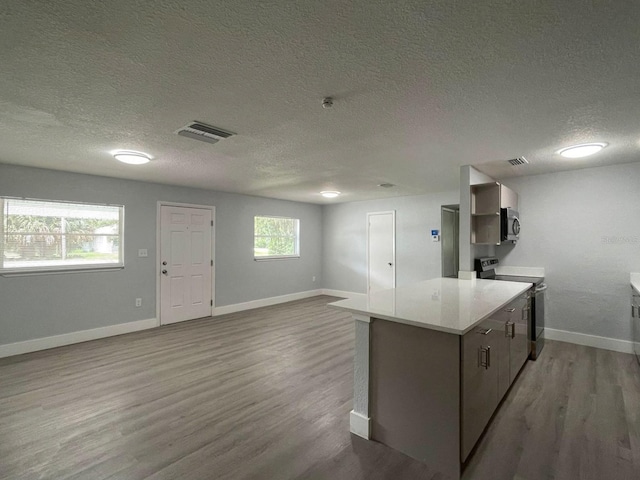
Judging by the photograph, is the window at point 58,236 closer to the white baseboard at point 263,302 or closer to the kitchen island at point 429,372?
the white baseboard at point 263,302

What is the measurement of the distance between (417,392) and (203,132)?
8.68 ft

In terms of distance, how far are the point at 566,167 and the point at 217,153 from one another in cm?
432

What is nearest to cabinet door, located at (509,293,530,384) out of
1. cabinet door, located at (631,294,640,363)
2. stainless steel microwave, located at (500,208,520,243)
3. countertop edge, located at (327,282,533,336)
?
countertop edge, located at (327,282,533,336)

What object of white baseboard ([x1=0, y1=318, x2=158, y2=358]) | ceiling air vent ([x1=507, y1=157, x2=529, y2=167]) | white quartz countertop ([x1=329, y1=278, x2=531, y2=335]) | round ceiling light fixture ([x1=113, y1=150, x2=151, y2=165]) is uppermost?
ceiling air vent ([x1=507, y1=157, x2=529, y2=167])

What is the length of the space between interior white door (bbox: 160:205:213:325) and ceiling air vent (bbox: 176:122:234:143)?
9.44ft

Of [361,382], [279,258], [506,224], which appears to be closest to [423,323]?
[361,382]

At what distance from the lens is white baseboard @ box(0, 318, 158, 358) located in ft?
12.9

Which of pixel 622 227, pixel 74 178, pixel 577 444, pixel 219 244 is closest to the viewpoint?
pixel 577 444

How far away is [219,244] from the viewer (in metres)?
6.11

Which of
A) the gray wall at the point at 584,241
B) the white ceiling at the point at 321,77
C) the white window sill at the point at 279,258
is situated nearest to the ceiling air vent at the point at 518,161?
the white ceiling at the point at 321,77

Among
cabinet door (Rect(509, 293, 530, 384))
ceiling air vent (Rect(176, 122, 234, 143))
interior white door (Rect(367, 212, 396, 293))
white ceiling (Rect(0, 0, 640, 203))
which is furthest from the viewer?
interior white door (Rect(367, 212, 396, 293))

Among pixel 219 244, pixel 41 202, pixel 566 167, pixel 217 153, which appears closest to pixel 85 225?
pixel 41 202

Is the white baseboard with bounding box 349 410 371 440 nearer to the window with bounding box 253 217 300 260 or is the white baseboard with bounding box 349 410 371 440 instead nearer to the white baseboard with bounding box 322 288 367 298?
the window with bounding box 253 217 300 260

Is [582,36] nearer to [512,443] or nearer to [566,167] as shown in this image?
[512,443]
